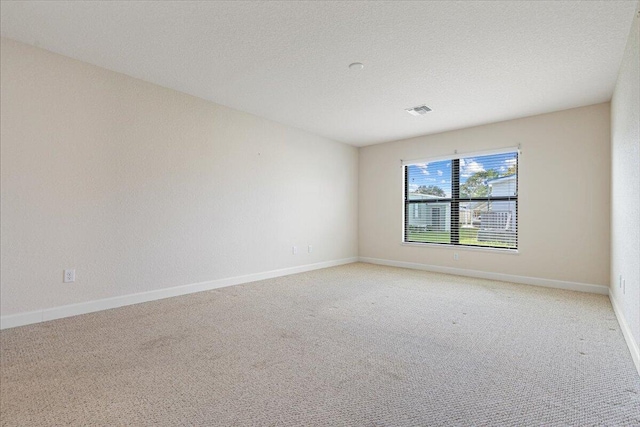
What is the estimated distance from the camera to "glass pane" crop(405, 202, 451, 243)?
5492 millimetres

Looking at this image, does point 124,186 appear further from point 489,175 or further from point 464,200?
point 489,175

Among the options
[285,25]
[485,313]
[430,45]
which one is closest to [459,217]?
[485,313]

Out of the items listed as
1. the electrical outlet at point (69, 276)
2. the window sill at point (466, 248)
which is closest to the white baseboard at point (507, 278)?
the window sill at point (466, 248)

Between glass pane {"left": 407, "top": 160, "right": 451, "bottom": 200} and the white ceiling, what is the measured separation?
1.56 meters

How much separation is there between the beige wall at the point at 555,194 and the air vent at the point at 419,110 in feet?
0.98

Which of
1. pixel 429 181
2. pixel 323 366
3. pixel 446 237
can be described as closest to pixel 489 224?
pixel 446 237

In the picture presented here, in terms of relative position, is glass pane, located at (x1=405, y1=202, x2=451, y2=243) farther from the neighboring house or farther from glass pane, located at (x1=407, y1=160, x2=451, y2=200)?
glass pane, located at (x1=407, y1=160, x2=451, y2=200)

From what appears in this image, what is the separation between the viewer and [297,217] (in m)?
5.29

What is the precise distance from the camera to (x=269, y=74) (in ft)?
10.7

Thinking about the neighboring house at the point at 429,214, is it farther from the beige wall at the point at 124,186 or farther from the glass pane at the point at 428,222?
the beige wall at the point at 124,186

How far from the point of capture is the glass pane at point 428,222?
549 centimetres

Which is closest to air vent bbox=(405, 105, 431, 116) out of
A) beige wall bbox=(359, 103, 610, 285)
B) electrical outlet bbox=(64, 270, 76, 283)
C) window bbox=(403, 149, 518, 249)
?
beige wall bbox=(359, 103, 610, 285)

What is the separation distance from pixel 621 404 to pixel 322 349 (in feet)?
5.42

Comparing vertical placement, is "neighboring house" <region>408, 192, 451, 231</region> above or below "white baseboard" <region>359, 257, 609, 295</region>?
above
